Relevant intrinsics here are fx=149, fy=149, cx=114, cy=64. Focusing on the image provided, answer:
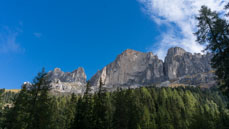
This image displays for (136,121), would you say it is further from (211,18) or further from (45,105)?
(211,18)

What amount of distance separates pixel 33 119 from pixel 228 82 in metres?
23.6

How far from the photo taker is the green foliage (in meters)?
16.3

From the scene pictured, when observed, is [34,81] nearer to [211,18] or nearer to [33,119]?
[33,119]

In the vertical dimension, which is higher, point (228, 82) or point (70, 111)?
point (228, 82)

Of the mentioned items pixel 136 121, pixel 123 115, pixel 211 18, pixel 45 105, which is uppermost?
pixel 211 18

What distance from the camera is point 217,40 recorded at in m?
17.2

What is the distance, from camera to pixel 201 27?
61.1 ft

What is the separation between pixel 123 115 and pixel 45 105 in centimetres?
2054

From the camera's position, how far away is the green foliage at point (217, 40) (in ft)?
53.4

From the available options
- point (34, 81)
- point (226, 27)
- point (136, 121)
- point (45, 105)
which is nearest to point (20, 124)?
point (45, 105)

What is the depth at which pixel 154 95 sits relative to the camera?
85438mm

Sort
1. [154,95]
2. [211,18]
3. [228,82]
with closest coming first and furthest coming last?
1. [228,82]
2. [211,18]
3. [154,95]

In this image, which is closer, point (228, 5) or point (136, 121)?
point (228, 5)

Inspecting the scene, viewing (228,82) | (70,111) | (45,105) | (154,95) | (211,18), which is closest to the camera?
(228,82)
